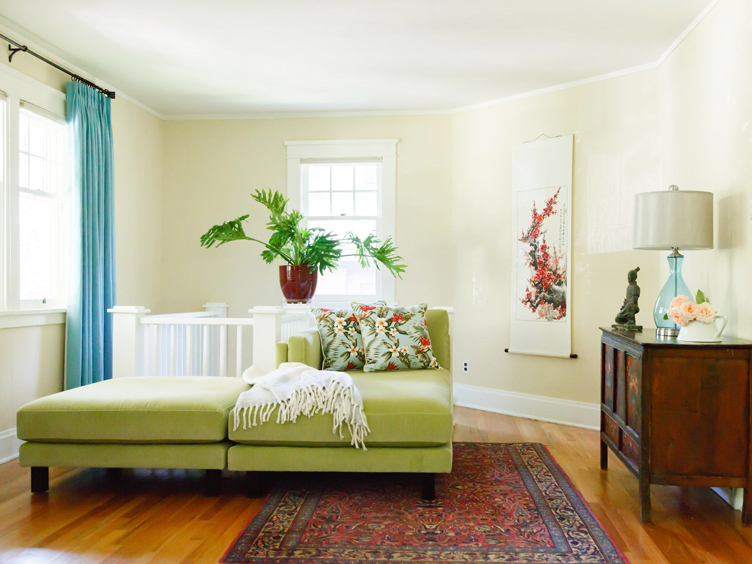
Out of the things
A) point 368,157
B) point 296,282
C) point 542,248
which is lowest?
point 296,282

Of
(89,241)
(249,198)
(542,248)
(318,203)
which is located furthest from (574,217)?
(89,241)

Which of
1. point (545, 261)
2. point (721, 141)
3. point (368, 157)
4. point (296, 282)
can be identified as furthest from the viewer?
point (368, 157)

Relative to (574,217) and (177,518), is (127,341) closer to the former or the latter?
(177,518)

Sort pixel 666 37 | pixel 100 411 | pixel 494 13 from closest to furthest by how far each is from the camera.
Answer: pixel 100 411 < pixel 494 13 < pixel 666 37

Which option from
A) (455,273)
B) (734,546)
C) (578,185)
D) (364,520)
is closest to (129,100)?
(455,273)

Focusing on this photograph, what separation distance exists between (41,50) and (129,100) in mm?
1106

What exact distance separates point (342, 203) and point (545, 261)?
1923 mm

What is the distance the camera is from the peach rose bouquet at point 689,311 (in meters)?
2.56

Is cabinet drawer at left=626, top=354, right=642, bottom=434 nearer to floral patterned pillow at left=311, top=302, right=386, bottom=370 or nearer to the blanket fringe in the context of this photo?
the blanket fringe

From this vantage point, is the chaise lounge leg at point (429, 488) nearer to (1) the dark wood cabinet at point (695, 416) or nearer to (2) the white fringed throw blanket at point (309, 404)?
(2) the white fringed throw blanket at point (309, 404)

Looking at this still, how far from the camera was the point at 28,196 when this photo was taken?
3818 mm

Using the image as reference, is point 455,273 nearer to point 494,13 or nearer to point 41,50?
point 494,13

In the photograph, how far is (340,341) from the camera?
3.50 meters

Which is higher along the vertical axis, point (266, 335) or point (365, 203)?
point (365, 203)
